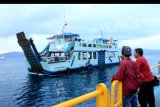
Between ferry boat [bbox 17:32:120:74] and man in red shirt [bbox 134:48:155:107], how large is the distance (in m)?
38.8

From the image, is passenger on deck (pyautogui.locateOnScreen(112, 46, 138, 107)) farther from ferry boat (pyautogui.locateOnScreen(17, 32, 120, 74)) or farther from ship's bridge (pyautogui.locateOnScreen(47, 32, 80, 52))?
ship's bridge (pyautogui.locateOnScreen(47, 32, 80, 52))

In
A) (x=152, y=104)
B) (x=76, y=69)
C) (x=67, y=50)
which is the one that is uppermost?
(x=152, y=104)

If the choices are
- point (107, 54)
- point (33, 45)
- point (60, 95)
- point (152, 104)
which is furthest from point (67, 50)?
point (152, 104)

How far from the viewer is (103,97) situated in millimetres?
4152

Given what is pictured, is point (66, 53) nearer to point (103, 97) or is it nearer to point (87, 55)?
point (87, 55)

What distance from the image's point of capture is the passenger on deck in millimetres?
5164

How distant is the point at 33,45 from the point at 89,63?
15925 mm

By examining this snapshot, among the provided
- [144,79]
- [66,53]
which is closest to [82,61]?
[66,53]

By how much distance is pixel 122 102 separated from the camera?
5.48 meters

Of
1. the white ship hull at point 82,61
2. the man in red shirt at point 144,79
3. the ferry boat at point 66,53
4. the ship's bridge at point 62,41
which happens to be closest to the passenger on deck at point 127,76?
the man in red shirt at point 144,79

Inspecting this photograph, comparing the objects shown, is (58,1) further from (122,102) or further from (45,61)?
(45,61)

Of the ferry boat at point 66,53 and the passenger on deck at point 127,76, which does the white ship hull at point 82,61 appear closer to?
the ferry boat at point 66,53

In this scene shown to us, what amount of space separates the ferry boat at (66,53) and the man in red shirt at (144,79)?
127 ft

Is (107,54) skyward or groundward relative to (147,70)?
groundward
